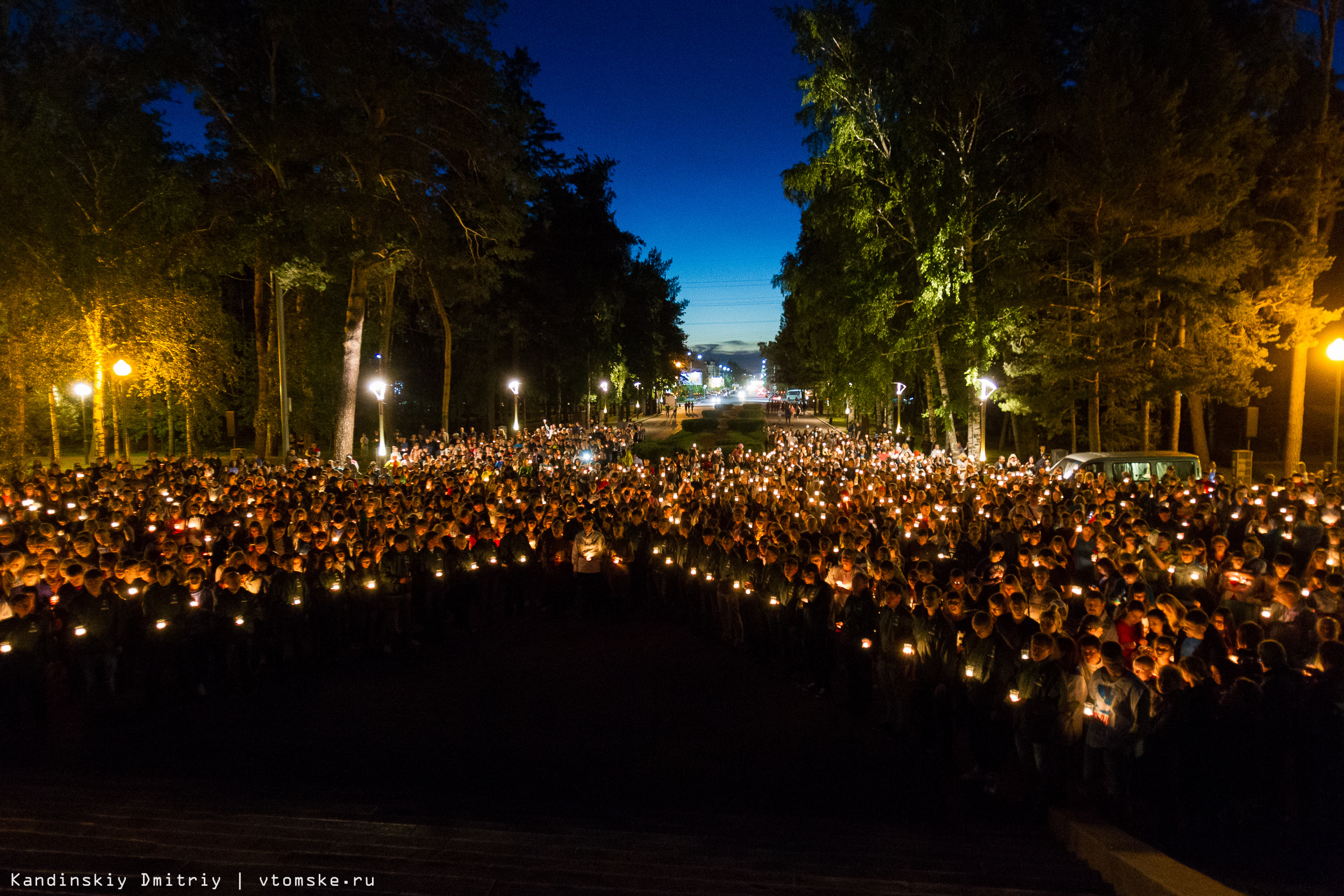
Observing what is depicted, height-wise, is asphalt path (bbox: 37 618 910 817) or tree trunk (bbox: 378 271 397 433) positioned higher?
tree trunk (bbox: 378 271 397 433)

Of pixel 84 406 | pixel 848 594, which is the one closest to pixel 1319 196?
pixel 848 594

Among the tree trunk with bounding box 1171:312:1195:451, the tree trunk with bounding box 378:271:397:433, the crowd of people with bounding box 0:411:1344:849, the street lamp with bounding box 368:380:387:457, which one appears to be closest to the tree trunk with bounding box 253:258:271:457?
the tree trunk with bounding box 378:271:397:433

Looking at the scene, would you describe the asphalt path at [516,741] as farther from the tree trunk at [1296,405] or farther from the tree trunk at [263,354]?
the tree trunk at [1296,405]

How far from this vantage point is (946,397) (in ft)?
85.6

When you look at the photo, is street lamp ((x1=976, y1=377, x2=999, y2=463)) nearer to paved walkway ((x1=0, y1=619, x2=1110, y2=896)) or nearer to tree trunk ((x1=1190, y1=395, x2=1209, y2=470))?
tree trunk ((x1=1190, y1=395, x2=1209, y2=470))

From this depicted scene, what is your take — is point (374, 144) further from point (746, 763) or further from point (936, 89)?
point (746, 763)

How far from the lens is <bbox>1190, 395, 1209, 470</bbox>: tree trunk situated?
912 inches

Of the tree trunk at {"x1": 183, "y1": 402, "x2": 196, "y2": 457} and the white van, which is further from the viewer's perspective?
the tree trunk at {"x1": 183, "y1": 402, "x2": 196, "y2": 457}

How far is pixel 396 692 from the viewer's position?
8125 millimetres

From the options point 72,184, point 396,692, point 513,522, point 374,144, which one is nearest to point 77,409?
point 72,184

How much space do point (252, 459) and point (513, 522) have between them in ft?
42.8

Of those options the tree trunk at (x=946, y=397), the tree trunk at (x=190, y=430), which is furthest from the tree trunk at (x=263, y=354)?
the tree trunk at (x=946, y=397)

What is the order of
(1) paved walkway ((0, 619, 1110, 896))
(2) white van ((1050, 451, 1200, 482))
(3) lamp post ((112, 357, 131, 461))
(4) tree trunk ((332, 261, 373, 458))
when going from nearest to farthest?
1. (1) paved walkway ((0, 619, 1110, 896))
2. (2) white van ((1050, 451, 1200, 482))
3. (3) lamp post ((112, 357, 131, 461))
4. (4) tree trunk ((332, 261, 373, 458))

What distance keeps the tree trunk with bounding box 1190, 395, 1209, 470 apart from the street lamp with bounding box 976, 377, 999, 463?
550 cm
